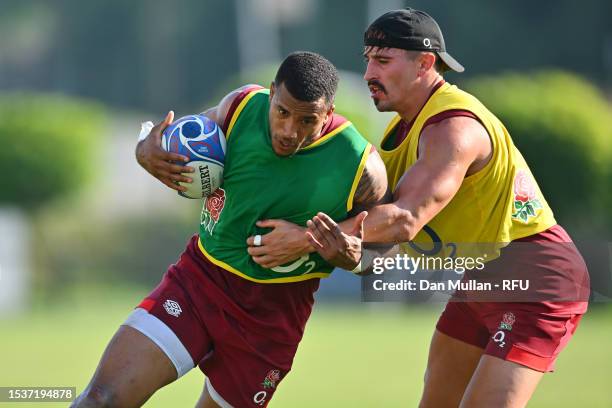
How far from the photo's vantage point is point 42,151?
2167 cm

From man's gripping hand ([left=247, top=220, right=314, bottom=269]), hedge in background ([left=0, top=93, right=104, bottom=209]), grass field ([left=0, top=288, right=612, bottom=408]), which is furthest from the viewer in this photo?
hedge in background ([left=0, top=93, right=104, bottom=209])

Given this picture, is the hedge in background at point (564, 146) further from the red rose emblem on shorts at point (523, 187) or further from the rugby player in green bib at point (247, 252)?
the rugby player in green bib at point (247, 252)

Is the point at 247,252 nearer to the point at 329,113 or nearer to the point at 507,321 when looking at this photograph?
the point at 329,113

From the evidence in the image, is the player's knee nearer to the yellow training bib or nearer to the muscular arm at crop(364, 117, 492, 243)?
the muscular arm at crop(364, 117, 492, 243)

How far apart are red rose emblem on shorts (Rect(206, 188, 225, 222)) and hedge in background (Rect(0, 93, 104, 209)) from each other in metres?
15.2

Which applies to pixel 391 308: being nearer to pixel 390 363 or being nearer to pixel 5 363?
pixel 390 363

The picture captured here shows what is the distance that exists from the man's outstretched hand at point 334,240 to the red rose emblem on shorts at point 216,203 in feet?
2.44

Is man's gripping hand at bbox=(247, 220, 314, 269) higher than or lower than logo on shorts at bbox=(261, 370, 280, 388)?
higher

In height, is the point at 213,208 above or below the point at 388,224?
below

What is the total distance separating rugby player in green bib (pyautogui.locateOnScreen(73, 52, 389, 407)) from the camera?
6.07 metres

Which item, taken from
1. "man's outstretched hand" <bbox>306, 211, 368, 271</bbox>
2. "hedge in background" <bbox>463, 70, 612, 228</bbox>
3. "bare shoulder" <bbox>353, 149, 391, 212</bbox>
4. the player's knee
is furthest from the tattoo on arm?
"hedge in background" <bbox>463, 70, 612, 228</bbox>

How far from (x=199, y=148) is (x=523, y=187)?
1924 mm

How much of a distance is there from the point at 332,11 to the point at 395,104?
44730mm

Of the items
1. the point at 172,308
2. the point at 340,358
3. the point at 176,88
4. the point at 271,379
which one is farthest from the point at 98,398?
the point at 176,88
